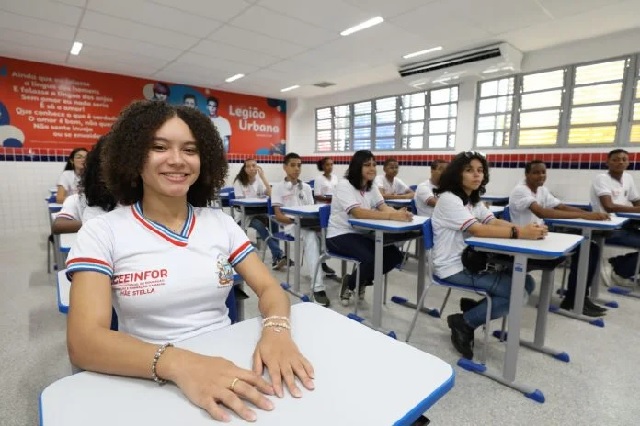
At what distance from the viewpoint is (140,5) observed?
368 centimetres

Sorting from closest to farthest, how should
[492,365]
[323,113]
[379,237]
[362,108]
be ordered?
[492,365] < [379,237] < [362,108] < [323,113]

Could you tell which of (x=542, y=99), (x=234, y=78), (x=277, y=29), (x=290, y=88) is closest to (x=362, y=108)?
(x=290, y=88)

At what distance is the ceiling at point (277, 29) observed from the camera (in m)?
3.71

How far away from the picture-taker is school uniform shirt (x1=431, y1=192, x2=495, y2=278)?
7.41 feet

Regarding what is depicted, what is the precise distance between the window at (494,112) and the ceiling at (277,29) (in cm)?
73

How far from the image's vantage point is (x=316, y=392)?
0.65 metres

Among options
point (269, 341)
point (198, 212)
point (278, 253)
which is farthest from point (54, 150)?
point (269, 341)

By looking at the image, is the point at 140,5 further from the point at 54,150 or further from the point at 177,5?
the point at 54,150

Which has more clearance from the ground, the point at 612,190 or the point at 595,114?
the point at 595,114

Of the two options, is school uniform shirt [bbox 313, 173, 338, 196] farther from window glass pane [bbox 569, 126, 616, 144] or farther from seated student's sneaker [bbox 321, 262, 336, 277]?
window glass pane [bbox 569, 126, 616, 144]

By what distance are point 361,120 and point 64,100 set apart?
18.4 feet

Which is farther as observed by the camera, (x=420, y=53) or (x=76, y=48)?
(x=420, y=53)

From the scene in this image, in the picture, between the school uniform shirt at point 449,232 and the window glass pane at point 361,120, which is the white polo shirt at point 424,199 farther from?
the window glass pane at point 361,120

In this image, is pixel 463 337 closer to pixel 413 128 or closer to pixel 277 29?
pixel 277 29
